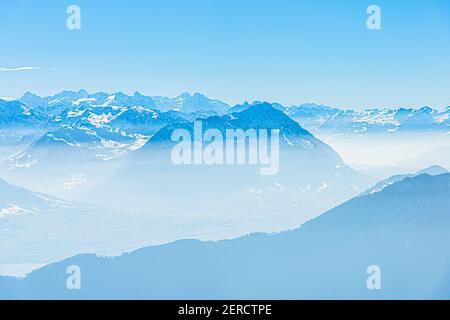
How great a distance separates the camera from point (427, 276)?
24.5 ft

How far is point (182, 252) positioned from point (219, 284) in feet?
16.4

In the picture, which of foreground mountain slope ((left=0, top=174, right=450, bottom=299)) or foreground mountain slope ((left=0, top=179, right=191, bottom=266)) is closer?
foreground mountain slope ((left=0, top=174, right=450, bottom=299))

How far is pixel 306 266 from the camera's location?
30.7ft

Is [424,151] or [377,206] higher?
[424,151]

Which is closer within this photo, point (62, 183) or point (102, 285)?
point (102, 285)

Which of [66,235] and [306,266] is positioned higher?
[66,235]

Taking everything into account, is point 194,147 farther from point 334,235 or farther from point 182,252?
point 334,235

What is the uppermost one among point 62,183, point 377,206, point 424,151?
point 62,183

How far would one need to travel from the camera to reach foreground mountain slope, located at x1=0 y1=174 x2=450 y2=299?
6242 millimetres

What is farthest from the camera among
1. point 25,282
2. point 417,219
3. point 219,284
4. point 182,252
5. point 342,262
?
point 182,252

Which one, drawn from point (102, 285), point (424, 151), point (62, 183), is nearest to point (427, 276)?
point (102, 285)

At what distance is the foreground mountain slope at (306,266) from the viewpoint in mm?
6242

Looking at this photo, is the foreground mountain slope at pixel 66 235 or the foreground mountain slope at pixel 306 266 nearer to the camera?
the foreground mountain slope at pixel 306 266

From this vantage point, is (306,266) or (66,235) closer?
(306,266)
